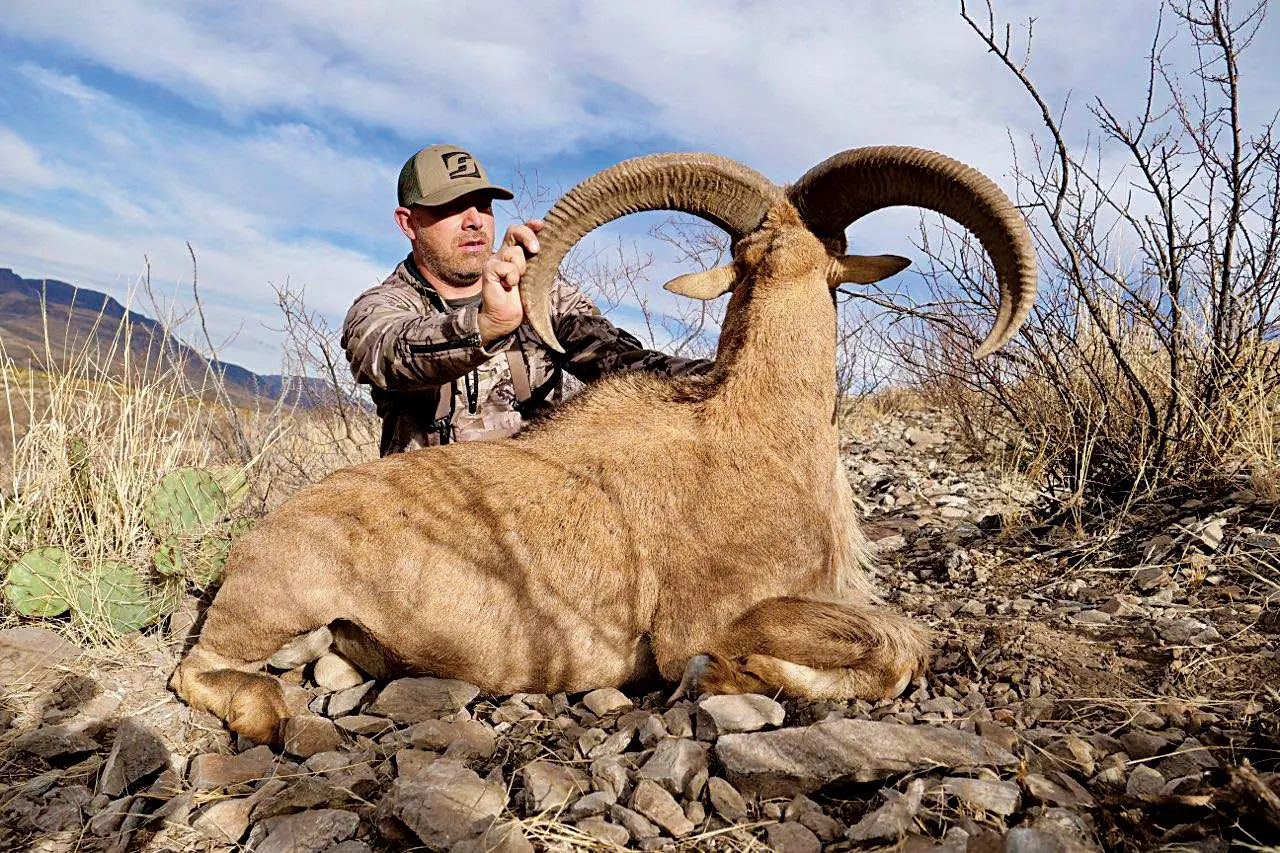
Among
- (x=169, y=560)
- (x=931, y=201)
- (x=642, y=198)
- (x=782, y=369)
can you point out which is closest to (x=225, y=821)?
(x=169, y=560)

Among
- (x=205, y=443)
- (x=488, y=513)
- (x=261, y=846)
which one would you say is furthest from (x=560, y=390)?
(x=261, y=846)

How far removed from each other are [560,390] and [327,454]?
221 inches

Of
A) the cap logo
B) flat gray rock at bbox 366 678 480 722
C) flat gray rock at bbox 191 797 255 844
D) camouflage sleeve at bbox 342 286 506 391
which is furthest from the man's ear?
flat gray rock at bbox 191 797 255 844

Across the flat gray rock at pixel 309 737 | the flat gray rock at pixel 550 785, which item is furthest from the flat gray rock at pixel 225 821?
the flat gray rock at pixel 550 785

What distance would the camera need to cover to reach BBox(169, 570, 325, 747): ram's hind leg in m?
3.43

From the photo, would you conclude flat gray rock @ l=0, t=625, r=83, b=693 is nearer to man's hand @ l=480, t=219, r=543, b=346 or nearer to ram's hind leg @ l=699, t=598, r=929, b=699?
man's hand @ l=480, t=219, r=543, b=346

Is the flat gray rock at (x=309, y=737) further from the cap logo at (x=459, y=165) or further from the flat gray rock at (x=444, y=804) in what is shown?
the cap logo at (x=459, y=165)

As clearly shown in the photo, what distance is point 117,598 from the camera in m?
4.21

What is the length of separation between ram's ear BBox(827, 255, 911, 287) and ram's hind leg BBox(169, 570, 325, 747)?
295 cm

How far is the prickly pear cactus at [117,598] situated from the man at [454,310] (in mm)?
1641

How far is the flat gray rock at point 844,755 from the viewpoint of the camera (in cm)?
245

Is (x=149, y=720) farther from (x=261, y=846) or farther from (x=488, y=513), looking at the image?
(x=488, y=513)

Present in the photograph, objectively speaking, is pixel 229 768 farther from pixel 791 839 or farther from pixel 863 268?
pixel 863 268

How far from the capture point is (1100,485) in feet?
18.9
